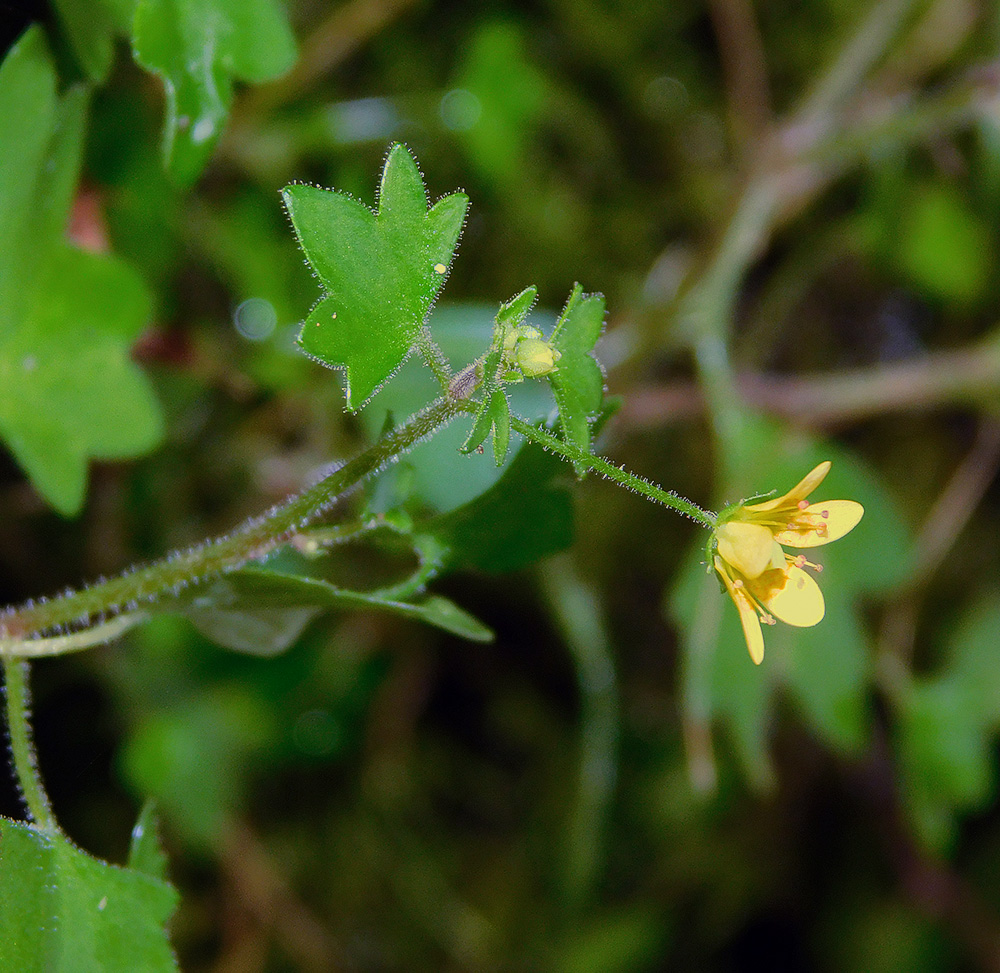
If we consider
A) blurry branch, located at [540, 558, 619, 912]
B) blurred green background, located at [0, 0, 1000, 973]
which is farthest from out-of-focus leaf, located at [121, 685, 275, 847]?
blurry branch, located at [540, 558, 619, 912]

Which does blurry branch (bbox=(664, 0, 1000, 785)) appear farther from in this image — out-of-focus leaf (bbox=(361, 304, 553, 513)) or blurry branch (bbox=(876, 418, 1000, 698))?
out-of-focus leaf (bbox=(361, 304, 553, 513))

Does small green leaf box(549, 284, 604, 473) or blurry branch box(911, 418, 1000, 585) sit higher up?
blurry branch box(911, 418, 1000, 585)

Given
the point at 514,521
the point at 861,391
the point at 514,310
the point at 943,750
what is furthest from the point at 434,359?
the point at 943,750

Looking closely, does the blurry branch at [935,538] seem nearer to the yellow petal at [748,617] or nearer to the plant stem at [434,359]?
the yellow petal at [748,617]

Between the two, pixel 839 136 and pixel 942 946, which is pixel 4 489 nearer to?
pixel 839 136

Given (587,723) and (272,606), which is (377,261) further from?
(587,723)

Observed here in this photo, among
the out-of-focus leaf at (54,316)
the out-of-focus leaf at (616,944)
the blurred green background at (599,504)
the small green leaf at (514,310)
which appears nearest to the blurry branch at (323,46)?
the blurred green background at (599,504)

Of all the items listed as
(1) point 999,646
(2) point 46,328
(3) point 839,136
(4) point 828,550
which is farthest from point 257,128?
(1) point 999,646
